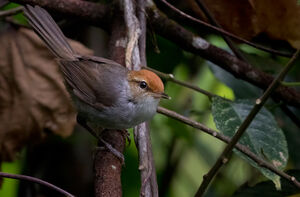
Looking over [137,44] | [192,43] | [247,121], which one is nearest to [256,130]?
[192,43]

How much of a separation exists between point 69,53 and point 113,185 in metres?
1.50

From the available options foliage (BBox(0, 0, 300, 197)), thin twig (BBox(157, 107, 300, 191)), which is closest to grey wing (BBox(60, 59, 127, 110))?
foliage (BBox(0, 0, 300, 197))

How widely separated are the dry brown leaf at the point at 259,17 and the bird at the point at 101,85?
769 millimetres

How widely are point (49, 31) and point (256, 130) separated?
151 cm

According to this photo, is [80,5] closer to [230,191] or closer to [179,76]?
[179,76]

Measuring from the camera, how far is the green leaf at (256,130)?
2588 mm

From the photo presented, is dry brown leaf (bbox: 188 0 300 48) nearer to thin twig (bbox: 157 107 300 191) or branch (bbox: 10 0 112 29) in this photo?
branch (bbox: 10 0 112 29)

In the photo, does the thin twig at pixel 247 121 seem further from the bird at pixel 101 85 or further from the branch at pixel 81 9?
the branch at pixel 81 9

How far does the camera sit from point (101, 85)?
10.7ft

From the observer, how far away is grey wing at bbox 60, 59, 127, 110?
3168 mm

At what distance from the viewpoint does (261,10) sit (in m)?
3.22

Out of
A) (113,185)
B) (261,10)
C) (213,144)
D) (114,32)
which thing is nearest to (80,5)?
(114,32)

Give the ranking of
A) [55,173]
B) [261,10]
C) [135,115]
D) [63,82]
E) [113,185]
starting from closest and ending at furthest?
[113,185], [135,115], [261,10], [63,82], [55,173]

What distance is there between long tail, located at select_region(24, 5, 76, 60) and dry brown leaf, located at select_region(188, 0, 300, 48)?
968 millimetres
